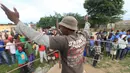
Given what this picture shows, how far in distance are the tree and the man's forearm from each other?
23182mm

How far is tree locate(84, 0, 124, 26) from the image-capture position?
75.5 feet

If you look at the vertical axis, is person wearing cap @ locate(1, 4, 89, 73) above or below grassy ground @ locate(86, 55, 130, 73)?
above

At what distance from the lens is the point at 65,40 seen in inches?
52.3

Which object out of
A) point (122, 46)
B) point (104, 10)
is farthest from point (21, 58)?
point (104, 10)

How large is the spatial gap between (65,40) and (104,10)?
23.9 metres

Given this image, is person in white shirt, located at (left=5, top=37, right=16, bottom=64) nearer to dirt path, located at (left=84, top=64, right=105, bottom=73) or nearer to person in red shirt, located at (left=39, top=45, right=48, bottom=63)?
person in red shirt, located at (left=39, top=45, right=48, bottom=63)

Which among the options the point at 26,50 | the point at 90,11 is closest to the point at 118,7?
the point at 90,11

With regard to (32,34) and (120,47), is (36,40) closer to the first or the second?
(32,34)

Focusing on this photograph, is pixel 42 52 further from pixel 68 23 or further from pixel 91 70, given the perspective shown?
pixel 68 23

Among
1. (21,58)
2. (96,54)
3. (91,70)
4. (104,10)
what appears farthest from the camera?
(104,10)

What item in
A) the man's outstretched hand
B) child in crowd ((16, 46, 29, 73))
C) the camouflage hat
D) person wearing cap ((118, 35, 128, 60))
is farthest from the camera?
person wearing cap ((118, 35, 128, 60))

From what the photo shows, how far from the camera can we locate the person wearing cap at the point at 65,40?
1.12m

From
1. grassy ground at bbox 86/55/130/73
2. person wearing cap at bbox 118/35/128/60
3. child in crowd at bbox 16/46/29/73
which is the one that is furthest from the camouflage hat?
person wearing cap at bbox 118/35/128/60

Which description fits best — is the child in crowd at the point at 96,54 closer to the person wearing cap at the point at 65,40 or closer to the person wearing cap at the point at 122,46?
the person wearing cap at the point at 122,46
